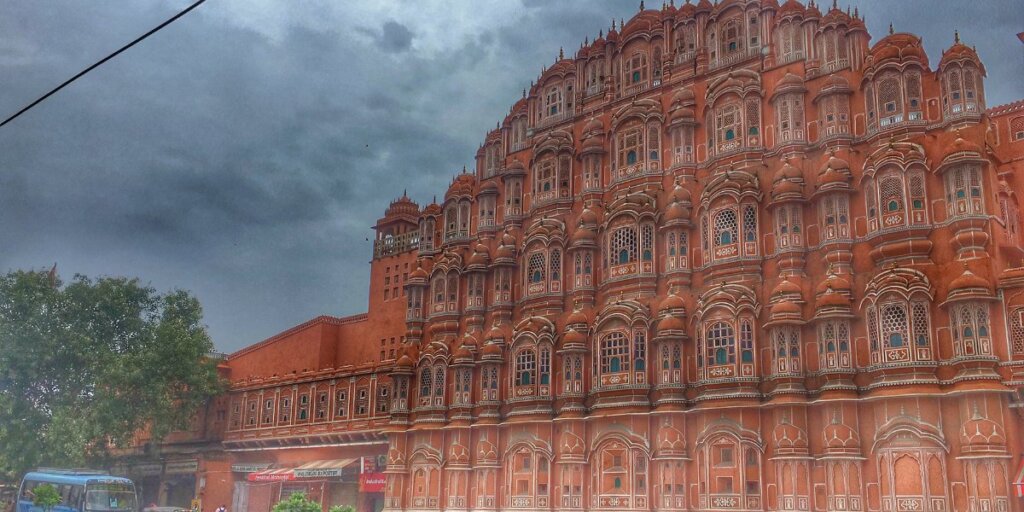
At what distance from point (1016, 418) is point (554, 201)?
18358 millimetres

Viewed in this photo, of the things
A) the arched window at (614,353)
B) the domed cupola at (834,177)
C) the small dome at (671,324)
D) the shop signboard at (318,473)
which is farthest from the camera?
the shop signboard at (318,473)

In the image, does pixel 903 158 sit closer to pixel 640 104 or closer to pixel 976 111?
pixel 976 111

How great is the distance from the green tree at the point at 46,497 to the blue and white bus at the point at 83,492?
19cm

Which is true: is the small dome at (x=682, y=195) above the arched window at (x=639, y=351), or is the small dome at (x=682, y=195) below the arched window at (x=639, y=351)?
above

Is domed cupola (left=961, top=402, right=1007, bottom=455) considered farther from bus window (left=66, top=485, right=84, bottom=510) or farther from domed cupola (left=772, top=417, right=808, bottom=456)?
bus window (left=66, top=485, right=84, bottom=510)

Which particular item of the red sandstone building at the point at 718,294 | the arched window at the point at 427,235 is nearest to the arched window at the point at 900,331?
the red sandstone building at the point at 718,294

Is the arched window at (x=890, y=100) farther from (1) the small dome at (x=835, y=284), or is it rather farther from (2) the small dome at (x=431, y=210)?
(2) the small dome at (x=431, y=210)

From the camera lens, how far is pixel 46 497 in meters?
34.1

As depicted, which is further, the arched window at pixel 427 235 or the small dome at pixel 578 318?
the arched window at pixel 427 235

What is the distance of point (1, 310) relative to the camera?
146ft

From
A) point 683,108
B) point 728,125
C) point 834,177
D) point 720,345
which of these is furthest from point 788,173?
point 720,345

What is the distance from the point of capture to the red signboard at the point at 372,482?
40.6 metres

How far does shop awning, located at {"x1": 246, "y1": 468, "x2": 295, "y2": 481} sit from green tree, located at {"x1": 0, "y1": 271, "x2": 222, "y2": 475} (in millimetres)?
5532

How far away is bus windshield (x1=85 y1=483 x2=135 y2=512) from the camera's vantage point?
1344 inches
